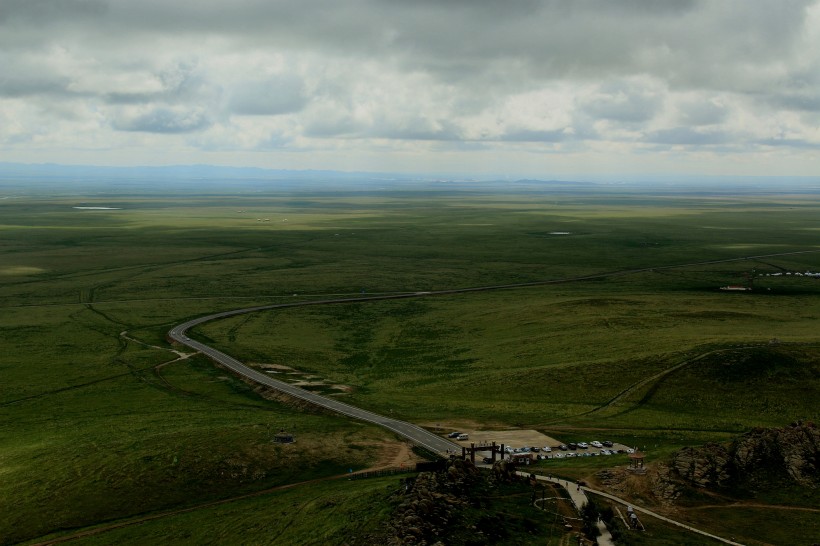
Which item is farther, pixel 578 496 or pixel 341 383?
pixel 341 383

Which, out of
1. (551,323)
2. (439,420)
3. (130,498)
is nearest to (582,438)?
(439,420)

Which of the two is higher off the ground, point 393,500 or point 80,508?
point 393,500

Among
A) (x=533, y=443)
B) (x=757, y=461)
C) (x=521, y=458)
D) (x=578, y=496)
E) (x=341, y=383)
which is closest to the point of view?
(x=578, y=496)

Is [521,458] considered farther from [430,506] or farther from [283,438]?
[283,438]

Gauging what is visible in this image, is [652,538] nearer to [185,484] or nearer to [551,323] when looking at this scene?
[185,484]

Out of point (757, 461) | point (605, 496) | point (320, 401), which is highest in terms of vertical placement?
point (757, 461)

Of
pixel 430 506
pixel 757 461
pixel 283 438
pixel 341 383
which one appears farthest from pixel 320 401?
pixel 757 461

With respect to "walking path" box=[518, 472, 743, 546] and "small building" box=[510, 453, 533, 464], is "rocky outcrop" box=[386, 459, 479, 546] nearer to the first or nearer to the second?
"walking path" box=[518, 472, 743, 546]

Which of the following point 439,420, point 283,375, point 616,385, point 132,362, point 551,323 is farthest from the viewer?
point 551,323

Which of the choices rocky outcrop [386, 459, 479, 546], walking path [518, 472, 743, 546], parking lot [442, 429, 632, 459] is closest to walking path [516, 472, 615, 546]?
walking path [518, 472, 743, 546]
